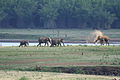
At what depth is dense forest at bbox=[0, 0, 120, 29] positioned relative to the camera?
102 metres

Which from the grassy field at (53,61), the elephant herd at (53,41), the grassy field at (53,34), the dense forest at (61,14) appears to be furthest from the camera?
the dense forest at (61,14)

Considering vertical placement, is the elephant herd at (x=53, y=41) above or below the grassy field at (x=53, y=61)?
below

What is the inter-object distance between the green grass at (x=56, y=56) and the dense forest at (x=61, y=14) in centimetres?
5137

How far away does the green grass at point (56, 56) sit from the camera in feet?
132

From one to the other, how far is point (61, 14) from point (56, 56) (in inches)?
2446

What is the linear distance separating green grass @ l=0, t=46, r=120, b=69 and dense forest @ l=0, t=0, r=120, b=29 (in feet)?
169

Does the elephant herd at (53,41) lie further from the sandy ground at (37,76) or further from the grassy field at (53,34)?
the grassy field at (53,34)

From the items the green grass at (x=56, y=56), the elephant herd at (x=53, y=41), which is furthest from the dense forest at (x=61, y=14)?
the green grass at (x=56, y=56)

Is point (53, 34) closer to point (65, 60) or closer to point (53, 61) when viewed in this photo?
point (65, 60)

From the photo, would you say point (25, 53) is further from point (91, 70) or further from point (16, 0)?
point (16, 0)

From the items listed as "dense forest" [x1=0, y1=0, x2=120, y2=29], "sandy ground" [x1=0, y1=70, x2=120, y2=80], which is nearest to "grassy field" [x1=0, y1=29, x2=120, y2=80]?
"sandy ground" [x1=0, y1=70, x2=120, y2=80]

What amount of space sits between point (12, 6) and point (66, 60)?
6845 centimetres

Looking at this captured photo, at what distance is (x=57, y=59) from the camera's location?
42.1 m

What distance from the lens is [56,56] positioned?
43.6 metres
